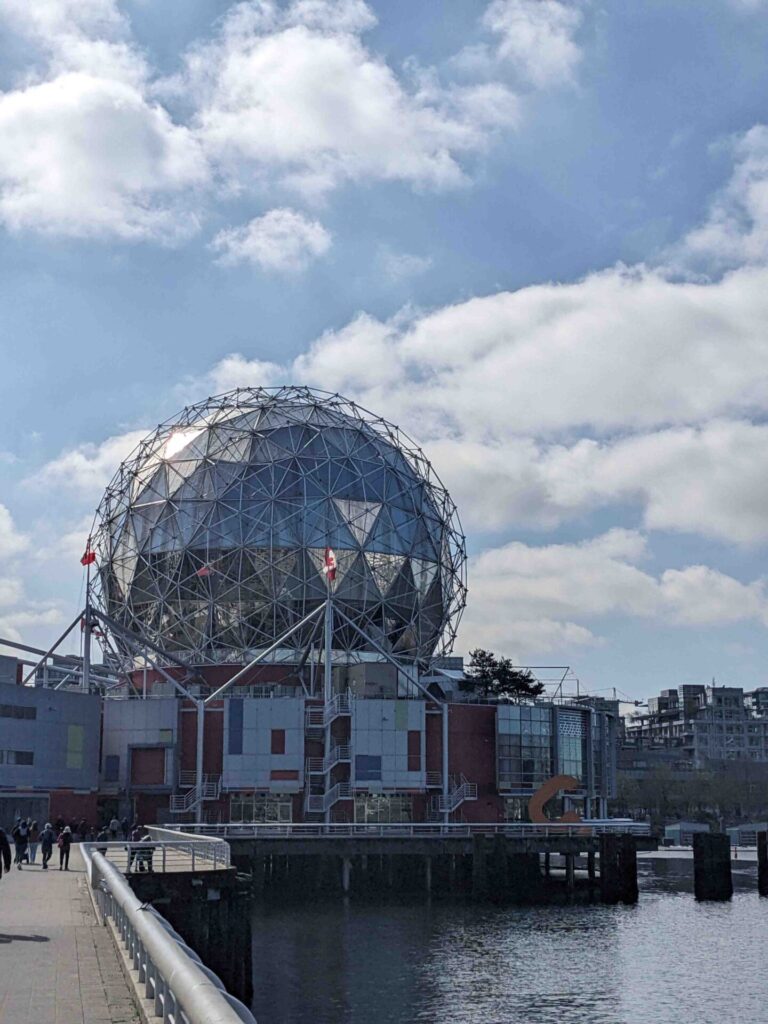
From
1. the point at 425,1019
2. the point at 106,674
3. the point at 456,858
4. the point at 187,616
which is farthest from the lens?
the point at 106,674

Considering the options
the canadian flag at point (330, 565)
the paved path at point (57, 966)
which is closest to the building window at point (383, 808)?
the canadian flag at point (330, 565)

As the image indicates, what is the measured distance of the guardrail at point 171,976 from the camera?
8.98 meters

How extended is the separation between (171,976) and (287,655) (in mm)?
75188

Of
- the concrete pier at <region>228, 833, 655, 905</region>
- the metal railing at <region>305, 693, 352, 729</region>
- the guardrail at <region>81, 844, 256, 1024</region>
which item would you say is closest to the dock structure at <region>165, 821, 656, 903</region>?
the concrete pier at <region>228, 833, 655, 905</region>

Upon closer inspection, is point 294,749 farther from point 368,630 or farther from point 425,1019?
point 425,1019

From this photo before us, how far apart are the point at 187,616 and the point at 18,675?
12590mm

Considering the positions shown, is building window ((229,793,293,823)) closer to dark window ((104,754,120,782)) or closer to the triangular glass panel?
dark window ((104,754,120,782))

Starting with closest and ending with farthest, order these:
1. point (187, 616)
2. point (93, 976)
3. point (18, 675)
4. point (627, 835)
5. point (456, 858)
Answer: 1. point (93, 976)
2. point (627, 835)
3. point (456, 858)
4. point (18, 675)
5. point (187, 616)

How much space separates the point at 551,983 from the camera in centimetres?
3991

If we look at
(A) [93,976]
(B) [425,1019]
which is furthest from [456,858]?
(A) [93,976]

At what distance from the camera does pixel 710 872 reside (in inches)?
2586

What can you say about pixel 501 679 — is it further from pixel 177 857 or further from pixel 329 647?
pixel 177 857

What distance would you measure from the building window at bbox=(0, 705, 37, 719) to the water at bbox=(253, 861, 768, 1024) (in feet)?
71.9

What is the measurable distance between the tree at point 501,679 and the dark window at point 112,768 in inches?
962
